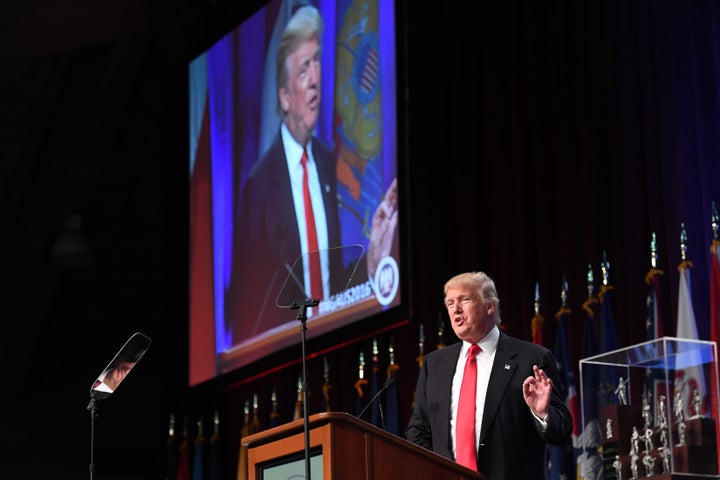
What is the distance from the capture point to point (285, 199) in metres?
7.98

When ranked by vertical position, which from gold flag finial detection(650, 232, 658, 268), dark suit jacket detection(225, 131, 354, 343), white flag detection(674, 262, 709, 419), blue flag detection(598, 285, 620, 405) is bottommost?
white flag detection(674, 262, 709, 419)

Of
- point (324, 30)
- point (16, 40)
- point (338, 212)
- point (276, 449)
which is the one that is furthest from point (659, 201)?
point (16, 40)

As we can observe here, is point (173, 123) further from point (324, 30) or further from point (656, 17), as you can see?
point (656, 17)

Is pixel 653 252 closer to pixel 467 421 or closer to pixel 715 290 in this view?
pixel 715 290

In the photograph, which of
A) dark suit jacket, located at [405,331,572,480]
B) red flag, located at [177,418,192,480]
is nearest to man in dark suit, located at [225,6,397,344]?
red flag, located at [177,418,192,480]

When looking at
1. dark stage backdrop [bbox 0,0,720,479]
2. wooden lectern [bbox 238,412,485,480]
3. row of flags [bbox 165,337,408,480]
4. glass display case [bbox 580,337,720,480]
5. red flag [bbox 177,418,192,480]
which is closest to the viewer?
wooden lectern [bbox 238,412,485,480]

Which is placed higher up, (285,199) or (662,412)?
(285,199)

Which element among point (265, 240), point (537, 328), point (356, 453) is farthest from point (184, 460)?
point (356, 453)

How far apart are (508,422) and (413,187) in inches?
168

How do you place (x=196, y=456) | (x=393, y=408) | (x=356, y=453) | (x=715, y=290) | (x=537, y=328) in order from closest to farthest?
(x=356, y=453) < (x=715, y=290) < (x=537, y=328) < (x=393, y=408) < (x=196, y=456)

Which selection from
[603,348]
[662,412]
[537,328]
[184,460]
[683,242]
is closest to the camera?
[662,412]

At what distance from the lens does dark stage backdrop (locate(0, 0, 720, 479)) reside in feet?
22.2

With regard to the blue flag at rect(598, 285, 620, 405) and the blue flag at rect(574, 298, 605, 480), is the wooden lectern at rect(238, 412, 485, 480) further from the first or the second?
the blue flag at rect(598, 285, 620, 405)

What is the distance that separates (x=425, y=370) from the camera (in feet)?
14.4
